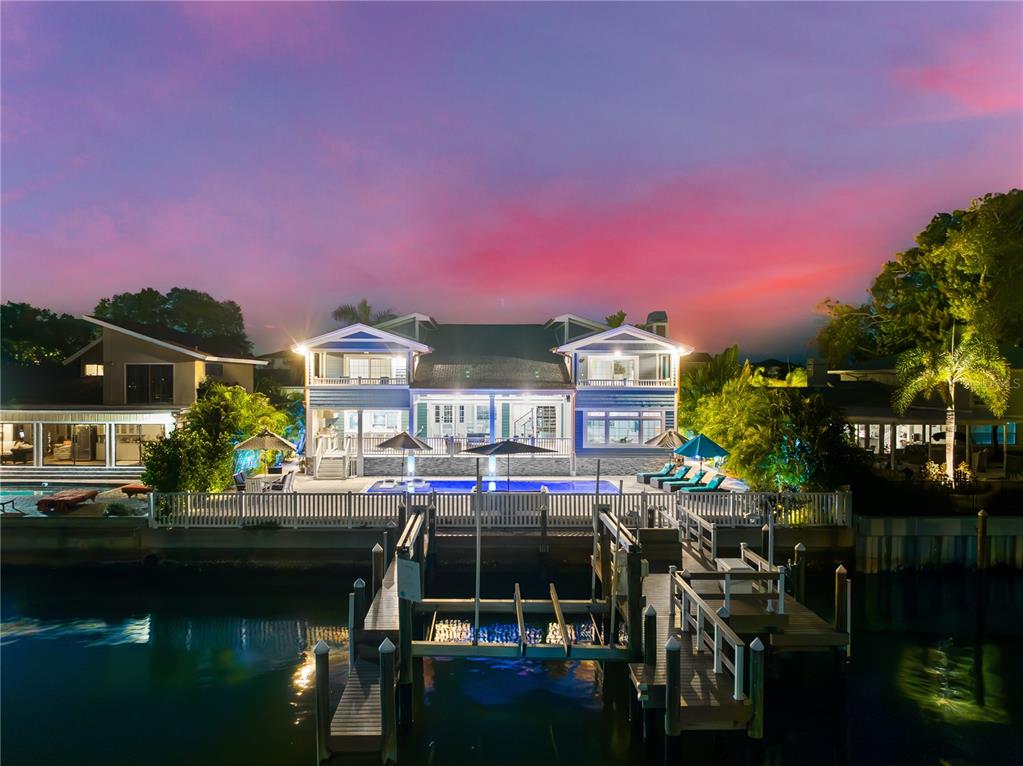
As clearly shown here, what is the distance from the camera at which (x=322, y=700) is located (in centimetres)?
860

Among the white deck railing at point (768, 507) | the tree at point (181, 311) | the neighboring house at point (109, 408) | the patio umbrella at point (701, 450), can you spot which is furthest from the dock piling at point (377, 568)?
the tree at point (181, 311)

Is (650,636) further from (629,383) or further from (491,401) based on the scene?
(629,383)

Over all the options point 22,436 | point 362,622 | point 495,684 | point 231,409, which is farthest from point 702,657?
point 22,436

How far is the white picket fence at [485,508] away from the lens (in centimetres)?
Result: 1775

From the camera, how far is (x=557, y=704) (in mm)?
11812

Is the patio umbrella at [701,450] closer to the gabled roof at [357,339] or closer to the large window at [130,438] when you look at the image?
the gabled roof at [357,339]

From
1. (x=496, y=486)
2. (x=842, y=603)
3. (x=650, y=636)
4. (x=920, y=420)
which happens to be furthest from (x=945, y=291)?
(x=650, y=636)

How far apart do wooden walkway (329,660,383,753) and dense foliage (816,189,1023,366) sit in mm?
33657

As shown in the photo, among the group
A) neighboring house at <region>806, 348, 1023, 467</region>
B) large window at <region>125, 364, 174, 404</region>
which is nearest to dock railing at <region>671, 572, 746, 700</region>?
neighboring house at <region>806, 348, 1023, 467</region>

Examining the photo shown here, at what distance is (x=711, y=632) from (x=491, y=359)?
20.5m

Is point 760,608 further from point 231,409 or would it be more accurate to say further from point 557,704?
point 231,409

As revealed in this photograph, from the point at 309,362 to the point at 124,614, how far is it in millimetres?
13543

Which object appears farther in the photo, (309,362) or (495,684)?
(309,362)

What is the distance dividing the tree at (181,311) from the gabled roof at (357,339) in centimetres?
4165
